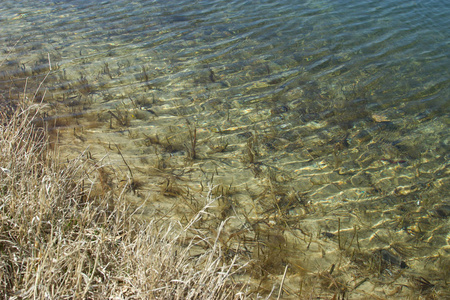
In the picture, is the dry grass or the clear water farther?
the clear water

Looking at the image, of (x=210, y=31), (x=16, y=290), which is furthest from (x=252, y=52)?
(x=16, y=290)

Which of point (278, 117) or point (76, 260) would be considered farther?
point (278, 117)

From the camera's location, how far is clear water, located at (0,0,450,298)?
13.0ft

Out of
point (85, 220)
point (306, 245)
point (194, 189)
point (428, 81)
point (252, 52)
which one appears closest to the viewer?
point (85, 220)

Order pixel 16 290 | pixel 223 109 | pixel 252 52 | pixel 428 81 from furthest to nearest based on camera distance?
pixel 252 52
pixel 428 81
pixel 223 109
pixel 16 290

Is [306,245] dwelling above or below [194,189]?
below

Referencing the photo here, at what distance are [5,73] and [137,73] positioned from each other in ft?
8.38

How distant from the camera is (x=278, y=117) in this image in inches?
230

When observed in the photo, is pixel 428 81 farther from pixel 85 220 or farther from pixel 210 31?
pixel 85 220

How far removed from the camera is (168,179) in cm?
460

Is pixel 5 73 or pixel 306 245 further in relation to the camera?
pixel 5 73

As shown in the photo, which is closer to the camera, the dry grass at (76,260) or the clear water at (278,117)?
the dry grass at (76,260)

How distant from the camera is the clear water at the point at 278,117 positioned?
3975 millimetres

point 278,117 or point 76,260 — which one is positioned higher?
point 76,260
